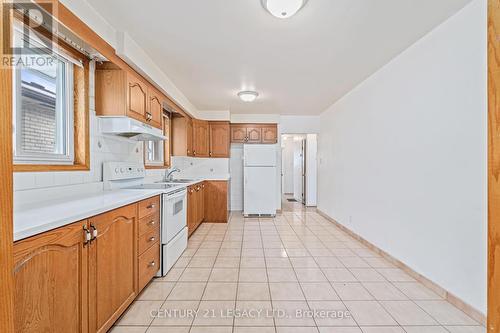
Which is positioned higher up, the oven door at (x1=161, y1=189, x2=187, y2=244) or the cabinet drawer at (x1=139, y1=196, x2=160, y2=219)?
the cabinet drawer at (x1=139, y1=196, x2=160, y2=219)

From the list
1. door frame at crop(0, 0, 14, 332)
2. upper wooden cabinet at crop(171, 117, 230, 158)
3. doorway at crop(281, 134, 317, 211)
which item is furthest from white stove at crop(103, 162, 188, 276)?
doorway at crop(281, 134, 317, 211)

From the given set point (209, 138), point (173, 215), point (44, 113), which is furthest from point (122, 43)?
point (209, 138)

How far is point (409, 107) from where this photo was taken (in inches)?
99.0

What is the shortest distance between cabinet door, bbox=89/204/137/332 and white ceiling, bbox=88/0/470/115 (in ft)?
5.23

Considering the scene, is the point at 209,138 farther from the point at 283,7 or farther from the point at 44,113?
the point at 283,7

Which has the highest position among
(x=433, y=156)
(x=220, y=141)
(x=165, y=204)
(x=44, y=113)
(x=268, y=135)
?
(x=268, y=135)

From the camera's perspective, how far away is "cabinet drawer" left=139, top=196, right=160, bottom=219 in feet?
6.65

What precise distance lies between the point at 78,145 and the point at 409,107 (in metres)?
3.22

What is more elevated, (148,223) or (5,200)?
(5,200)

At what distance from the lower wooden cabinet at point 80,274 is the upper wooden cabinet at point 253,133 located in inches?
151

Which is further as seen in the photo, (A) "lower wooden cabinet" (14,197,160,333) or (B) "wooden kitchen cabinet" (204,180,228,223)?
(B) "wooden kitchen cabinet" (204,180,228,223)

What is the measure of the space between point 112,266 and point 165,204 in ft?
3.28

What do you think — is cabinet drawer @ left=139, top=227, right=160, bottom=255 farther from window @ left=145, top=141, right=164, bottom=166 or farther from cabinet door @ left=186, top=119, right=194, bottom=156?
cabinet door @ left=186, top=119, right=194, bottom=156

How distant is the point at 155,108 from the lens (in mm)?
3008
